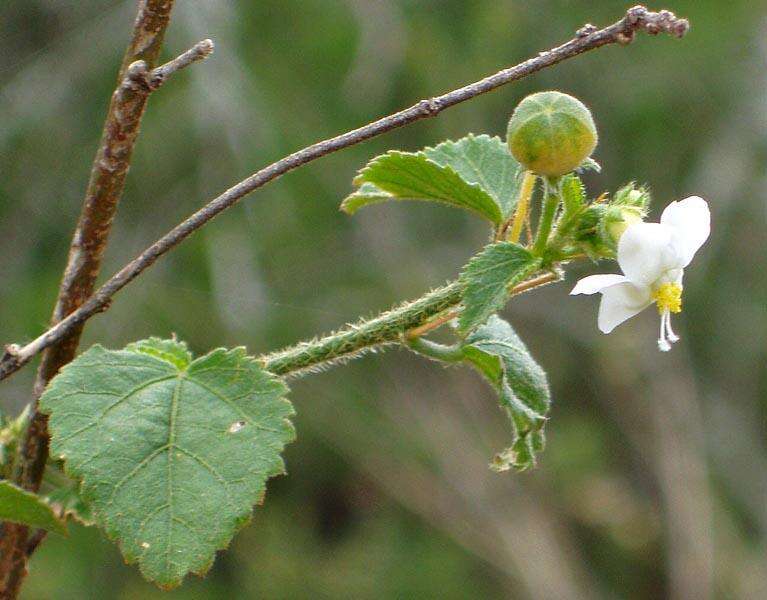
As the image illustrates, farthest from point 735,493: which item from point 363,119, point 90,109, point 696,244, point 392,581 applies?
point 696,244

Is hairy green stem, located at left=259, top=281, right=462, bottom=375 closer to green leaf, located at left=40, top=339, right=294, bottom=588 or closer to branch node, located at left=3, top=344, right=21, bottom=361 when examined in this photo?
green leaf, located at left=40, top=339, right=294, bottom=588

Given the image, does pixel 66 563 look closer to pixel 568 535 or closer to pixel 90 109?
pixel 90 109

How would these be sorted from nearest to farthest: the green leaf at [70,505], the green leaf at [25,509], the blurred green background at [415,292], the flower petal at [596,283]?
the green leaf at [25,509], the flower petal at [596,283], the green leaf at [70,505], the blurred green background at [415,292]

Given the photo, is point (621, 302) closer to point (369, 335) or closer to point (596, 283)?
point (596, 283)

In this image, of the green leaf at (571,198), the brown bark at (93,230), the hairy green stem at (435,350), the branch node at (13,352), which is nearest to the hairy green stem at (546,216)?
the green leaf at (571,198)

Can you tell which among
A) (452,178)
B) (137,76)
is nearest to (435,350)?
(452,178)

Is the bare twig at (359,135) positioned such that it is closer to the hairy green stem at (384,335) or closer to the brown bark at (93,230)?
the brown bark at (93,230)
